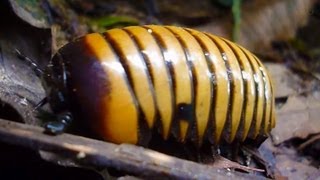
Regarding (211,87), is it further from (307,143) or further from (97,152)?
(307,143)

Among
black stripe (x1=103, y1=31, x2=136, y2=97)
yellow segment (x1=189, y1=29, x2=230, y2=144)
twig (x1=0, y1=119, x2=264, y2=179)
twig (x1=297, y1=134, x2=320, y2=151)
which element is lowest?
twig (x1=297, y1=134, x2=320, y2=151)

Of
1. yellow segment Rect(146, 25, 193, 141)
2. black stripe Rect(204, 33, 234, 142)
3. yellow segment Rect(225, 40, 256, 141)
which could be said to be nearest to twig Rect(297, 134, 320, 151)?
yellow segment Rect(225, 40, 256, 141)

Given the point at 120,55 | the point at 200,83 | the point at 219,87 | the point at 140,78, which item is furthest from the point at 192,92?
the point at 120,55

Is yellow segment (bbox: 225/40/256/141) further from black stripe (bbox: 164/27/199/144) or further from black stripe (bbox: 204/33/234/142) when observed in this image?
black stripe (bbox: 164/27/199/144)

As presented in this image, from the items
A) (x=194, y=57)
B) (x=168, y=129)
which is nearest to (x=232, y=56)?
(x=194, y=57)

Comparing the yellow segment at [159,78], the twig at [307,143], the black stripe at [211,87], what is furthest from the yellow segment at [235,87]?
the twig at [307,143]

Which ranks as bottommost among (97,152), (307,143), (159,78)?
(307,143)

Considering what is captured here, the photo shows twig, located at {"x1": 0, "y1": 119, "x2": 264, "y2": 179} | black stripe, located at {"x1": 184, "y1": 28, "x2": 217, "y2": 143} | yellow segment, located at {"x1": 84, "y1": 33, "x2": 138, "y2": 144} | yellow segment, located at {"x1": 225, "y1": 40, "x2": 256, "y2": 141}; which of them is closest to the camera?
twig, located at {"x1": 0, "y1": 119, "x2": 264, "y2": 179}

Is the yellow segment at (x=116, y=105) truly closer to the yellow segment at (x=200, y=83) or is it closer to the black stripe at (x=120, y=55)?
the black stripe at (x=120, y=55)
